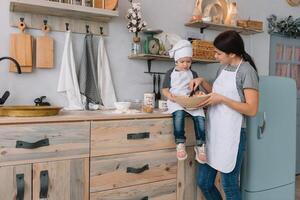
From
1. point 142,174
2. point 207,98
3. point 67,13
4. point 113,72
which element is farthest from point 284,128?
point 67,13

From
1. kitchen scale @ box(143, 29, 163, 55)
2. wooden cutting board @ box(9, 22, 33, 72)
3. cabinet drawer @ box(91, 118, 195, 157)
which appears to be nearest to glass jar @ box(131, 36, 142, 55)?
kitchen scale @ box(143, 29, 163, 55)

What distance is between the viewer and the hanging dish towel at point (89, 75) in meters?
2.30

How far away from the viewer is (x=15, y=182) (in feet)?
5.42

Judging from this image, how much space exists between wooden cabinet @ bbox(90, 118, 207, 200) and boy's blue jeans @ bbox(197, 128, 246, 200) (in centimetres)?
14

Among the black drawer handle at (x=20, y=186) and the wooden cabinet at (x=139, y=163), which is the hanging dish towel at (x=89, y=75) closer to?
the wooden cabinet at (x=139, y=163)

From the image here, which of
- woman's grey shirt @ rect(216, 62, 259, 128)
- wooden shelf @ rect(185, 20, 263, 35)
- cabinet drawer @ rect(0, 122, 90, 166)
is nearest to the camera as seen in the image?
cabinet drawer @ rect(0, 122, 90, 166)

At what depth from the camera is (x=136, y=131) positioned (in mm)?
2018

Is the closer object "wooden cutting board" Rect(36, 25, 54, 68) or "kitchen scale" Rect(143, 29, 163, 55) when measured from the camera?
"wooden cutting board" Rect(36, 25, 54, 68)

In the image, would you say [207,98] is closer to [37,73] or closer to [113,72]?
[113,72]

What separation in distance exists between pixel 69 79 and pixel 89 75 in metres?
0.16

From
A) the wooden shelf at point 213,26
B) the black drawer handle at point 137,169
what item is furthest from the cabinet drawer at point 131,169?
the wooden shelf at point 213,26

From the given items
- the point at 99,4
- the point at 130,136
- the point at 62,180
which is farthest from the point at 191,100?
the point at 99,4

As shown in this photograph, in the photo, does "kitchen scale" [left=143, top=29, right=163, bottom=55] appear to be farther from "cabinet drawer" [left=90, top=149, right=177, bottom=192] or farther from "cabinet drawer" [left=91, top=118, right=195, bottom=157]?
"cabinet drawer" [left=90, top=149, right=177, bottom=192]

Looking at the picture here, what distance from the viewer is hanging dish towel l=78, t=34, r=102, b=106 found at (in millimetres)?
2301
